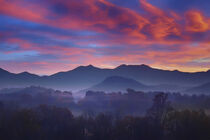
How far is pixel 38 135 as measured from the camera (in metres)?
32.4

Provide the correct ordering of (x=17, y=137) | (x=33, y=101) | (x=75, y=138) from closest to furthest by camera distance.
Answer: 1. (x=17, y=137)
2. (x=75, y=138)
3. (x=33, y=101)

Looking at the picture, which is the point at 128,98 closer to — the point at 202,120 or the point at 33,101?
the point at 33,101

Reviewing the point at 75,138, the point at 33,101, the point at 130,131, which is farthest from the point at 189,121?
the point at 33,101

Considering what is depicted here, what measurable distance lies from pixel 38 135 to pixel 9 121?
5.39 meters

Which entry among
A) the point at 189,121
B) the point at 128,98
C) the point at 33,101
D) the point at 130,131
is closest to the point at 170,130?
the point at 189,121

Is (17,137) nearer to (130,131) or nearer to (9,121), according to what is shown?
(9,121)

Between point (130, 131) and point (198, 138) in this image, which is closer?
point (198, 138)

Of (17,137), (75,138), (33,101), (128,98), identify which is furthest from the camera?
(128,98)

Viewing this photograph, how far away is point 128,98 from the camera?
9194 centimetres

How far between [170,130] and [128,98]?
191ft

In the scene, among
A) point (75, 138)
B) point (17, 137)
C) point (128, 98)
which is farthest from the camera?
point (128, 98)

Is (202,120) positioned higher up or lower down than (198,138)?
higher up

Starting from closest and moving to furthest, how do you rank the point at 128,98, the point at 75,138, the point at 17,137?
the point at 17,137
the point at 75,138
the point at 128,98

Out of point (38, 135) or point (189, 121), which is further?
point (189, 121)
